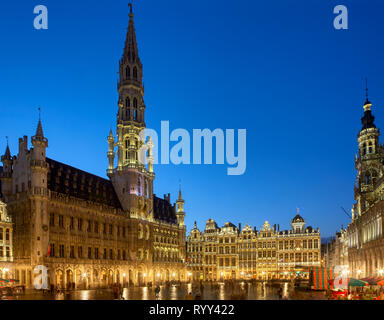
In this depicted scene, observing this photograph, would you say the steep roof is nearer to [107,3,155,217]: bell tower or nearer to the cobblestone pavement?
[107,3,155,217]: bell tower

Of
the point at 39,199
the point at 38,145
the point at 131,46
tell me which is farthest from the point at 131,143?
the point at 39,199

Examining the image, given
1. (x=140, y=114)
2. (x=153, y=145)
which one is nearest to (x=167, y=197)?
(x=153, y=145)

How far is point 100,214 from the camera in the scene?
79938mm

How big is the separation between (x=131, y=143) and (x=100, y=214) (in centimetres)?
1939

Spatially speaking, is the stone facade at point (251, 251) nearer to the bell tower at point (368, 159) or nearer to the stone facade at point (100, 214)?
the stone facade at point (100, 214)

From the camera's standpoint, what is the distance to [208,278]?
5226 inches

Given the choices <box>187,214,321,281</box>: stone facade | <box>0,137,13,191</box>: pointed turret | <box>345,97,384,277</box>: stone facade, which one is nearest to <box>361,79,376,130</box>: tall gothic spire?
<box>345,97,384,277</box>: stone facade

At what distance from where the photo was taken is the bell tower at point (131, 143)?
91562 millimetres

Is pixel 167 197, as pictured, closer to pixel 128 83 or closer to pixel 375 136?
pixel 128 83

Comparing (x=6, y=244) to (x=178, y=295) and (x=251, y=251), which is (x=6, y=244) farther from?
(x=251, y=251)

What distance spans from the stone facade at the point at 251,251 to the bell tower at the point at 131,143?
1525 inches

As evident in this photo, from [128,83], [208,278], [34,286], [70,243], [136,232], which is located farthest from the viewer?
[208,278]
